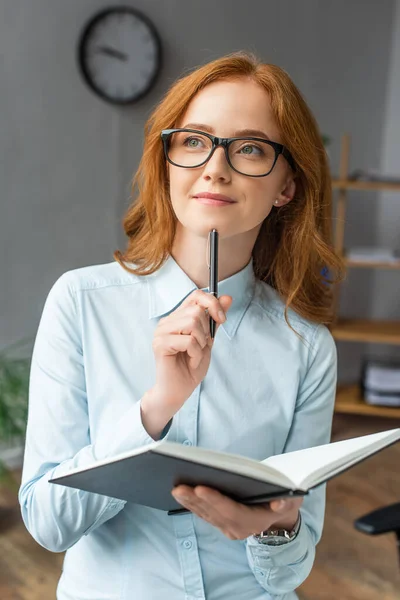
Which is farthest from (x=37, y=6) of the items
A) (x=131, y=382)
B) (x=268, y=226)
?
(x=131, y=382)

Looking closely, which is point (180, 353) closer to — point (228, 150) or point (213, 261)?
point (213, 261)

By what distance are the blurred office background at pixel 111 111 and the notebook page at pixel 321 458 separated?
165cm

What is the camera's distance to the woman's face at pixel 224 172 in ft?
3.26

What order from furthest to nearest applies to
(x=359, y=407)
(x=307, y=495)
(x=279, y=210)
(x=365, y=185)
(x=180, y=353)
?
(x=359, y=407) → (x=365, y=185) → (x=279, y=210) → (x=307, y=495) → (x=180, y=353)

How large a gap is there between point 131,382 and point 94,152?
2361 millimetres

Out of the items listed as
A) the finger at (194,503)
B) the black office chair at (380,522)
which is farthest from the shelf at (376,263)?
the finger at (194,503)

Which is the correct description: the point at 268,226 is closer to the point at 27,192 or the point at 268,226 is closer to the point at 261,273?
the point at 261,273

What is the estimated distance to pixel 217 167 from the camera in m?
0.98

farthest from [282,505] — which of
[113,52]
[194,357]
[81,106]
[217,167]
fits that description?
[113,52]

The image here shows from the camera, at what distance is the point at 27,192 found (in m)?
3.08

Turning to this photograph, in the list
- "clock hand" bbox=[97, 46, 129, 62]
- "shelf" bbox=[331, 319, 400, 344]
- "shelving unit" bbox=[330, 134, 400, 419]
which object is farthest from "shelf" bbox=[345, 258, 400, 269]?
"clock hand" bbox=[97, 46, 129, 62]

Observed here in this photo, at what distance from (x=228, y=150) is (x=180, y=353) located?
0.91ft

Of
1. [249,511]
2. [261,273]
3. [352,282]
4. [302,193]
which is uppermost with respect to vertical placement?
[302,193]

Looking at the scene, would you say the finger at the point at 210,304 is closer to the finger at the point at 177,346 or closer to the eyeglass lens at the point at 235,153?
the finger at the point at 177,346
